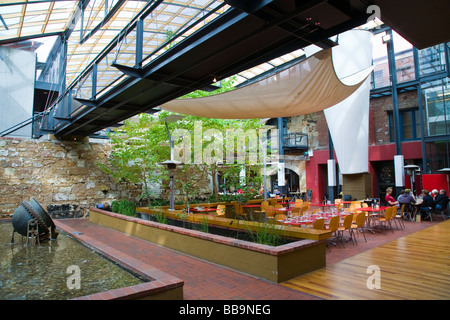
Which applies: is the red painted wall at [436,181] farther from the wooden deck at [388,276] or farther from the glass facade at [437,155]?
the wooden deck at [388,276]

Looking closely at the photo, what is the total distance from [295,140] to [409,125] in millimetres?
5725

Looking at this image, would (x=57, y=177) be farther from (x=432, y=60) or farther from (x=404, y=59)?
(x=404, y=59)

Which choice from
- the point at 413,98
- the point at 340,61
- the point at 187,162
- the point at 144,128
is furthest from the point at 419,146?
the point at 144,128

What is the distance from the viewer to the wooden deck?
3275 mm

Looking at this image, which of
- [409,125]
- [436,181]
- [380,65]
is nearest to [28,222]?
[436,181]

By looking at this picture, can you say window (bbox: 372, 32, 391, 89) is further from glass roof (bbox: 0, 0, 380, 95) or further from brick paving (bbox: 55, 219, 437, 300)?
glass roof (bbox: 0, 0, 380, 95)

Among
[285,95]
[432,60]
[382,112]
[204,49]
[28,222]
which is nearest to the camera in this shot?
[204,49]

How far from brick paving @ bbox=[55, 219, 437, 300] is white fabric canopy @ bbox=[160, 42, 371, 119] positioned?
309 centimetres

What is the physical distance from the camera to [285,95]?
5.90m

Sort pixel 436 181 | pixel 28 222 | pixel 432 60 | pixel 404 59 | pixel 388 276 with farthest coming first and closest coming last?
pixel 404 59 < pixel 432 60 < pixel 436 181 < pixel 28 222 < pixel 388 276

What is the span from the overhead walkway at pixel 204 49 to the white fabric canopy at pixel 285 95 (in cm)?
58
